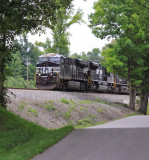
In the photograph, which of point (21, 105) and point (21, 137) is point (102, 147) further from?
point (21, 105)

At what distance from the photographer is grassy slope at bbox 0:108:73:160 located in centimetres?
932

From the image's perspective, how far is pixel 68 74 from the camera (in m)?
32.4

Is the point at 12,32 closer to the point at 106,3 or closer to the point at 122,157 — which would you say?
the point at 122,157

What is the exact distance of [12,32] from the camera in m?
13.6

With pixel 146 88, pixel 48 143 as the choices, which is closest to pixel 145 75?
pixel 146 88

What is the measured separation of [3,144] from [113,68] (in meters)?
Answer: 19.9

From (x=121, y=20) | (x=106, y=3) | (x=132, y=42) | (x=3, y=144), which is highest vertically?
(x=106, y=3)

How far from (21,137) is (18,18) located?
5070mm

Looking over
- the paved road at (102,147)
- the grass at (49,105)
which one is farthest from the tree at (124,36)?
the paved road at (102,147)

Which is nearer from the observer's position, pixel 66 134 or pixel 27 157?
pixel 27 157

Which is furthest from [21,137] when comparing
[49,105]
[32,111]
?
[49,105]

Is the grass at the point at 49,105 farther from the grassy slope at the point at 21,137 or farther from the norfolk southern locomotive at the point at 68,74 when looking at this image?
the norfolk southern locomotive at the point at 68,74

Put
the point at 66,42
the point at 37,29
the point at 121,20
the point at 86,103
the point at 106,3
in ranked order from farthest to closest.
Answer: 1. the point at 66,42
2. the point at 106,3
3. the point at 121,20
4. the point at 86,103
5. the point at 37,29

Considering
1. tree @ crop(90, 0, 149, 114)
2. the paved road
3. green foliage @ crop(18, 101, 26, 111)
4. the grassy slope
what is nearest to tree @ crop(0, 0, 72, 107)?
the grassy slope
